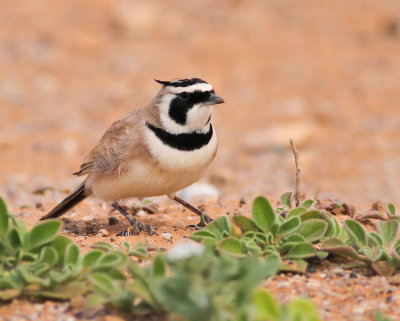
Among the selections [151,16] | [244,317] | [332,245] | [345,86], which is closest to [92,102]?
[151,16]

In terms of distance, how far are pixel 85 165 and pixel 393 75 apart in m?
7.80

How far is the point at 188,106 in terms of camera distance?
5.01 m

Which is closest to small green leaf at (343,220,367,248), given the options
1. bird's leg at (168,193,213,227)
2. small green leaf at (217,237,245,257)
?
small green leaf at (217,237,245,257)

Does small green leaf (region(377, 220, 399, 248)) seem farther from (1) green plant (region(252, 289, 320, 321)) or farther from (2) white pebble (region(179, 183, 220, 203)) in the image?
(2) white pebble (region(179, 183, 220, 203))

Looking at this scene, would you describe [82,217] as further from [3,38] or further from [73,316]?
[3,38]

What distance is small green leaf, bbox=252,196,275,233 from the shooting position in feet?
12.8

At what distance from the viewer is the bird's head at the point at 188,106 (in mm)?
4969

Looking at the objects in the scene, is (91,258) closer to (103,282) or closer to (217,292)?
(103,282)

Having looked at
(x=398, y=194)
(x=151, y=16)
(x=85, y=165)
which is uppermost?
(x=151, y=16)

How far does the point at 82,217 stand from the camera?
225 inches

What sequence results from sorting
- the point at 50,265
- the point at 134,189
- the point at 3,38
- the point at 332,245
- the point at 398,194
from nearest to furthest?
the point at 50,265 < the point at 332,245 < the point at 134,189 < the point at 398,194 < the point at 3,38

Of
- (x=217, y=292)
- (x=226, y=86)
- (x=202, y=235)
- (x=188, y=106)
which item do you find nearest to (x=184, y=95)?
(x=188, y=106)

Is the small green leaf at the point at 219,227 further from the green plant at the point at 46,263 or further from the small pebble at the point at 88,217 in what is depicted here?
the small pebble at the point at 88,217

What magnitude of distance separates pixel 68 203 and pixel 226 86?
6.58 meters
